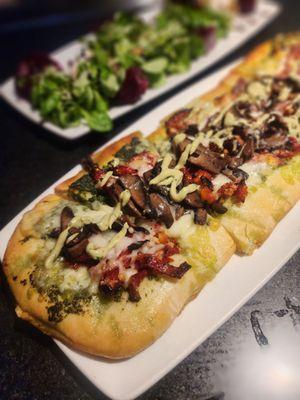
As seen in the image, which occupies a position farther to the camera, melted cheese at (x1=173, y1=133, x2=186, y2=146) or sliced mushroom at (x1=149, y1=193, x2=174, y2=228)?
melted cheese at (x1=173, y1=133, x2=186, y2=146)

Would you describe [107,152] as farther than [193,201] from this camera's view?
Yes

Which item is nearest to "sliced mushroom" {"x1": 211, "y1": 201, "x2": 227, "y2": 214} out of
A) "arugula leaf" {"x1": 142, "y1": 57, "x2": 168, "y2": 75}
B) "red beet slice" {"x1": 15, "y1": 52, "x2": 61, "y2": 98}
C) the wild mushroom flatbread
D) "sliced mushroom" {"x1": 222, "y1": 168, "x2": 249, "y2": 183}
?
the wild mushroom flatbread

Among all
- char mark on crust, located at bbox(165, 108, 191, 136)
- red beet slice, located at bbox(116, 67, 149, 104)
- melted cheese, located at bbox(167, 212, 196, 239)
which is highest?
red beet slice, located at bbox(116, 67, 149, 104)

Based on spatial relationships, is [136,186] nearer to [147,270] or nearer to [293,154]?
[147,270]

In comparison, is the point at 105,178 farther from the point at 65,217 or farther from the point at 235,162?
the point at 235,162

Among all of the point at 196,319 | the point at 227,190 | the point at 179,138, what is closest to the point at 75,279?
the point at 196,319

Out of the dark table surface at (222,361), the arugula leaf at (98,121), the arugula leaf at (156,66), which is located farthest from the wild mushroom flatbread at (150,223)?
the arugula leaf at (156,66)

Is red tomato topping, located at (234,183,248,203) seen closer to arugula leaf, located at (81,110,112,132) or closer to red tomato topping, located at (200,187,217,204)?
red tomato topping, located at (200,187,217,204)

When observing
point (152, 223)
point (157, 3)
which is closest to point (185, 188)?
point (152, 223)
